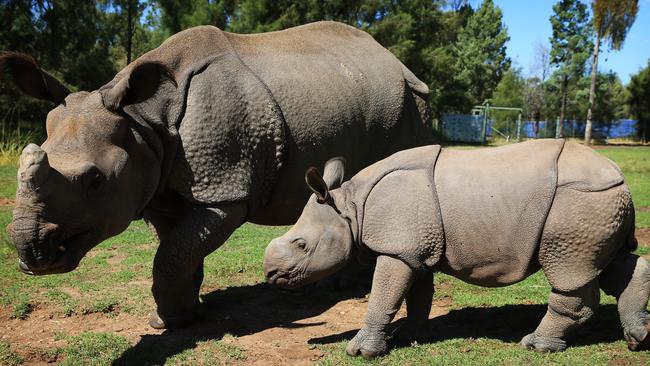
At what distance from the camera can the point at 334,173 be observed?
15.3 feet

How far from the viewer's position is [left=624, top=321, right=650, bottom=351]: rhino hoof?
4.17 meters

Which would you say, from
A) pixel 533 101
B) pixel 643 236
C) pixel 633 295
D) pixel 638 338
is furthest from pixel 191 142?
pixel 533 101

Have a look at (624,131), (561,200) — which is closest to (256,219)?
(561,200)

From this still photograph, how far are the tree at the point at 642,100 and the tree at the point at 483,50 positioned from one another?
11676 mm

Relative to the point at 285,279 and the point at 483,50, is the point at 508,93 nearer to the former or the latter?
the point at 483,50

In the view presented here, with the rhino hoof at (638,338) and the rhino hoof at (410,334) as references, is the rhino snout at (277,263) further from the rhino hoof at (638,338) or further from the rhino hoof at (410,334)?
the rhino hoof at (638,338)

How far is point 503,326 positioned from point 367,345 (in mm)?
1356

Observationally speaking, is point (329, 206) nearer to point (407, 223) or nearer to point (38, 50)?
point (407, 223)

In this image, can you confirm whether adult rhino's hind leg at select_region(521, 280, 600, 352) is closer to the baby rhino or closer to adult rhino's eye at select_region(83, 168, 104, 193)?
the baby rhino

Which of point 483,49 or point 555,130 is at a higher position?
point 483,49

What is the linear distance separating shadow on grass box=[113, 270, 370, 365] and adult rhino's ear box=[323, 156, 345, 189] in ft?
4.47

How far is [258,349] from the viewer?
4.67 meters

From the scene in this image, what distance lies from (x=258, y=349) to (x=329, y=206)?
1201 millimetres

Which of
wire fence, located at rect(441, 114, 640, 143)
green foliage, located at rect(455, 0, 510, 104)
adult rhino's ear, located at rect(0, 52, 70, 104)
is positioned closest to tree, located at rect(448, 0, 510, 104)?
green foliage, located at rect(455, 0, 510, 104)
